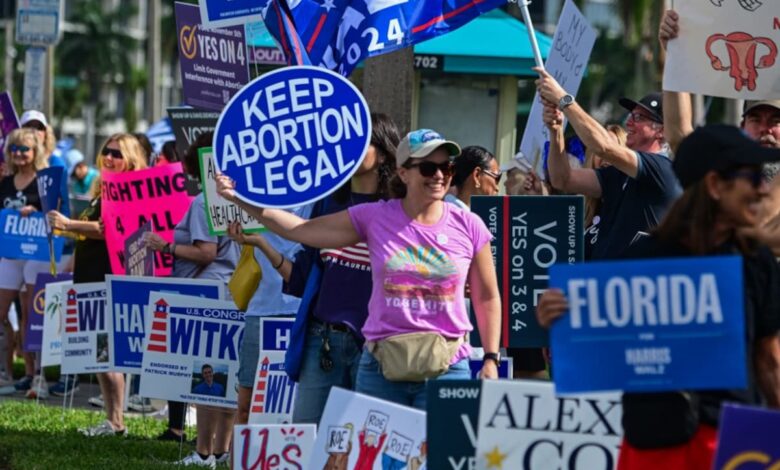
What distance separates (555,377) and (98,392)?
31.0 feet

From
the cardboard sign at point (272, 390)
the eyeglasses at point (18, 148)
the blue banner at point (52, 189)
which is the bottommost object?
the cardboard sign at point (272, 390)

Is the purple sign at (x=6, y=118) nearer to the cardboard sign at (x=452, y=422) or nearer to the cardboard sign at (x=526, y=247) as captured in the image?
the cardboard sign at (x=526, y=247)

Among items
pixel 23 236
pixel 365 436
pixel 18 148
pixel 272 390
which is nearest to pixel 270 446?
pixel 365 436

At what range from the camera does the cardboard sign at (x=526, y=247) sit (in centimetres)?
766

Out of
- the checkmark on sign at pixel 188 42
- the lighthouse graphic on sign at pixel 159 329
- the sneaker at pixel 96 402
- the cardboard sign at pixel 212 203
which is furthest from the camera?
the sneaker at pixel 96 402

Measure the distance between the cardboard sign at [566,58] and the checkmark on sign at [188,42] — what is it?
11.4 feet

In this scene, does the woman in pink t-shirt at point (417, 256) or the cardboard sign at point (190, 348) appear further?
the cardboard sign at point (190, 348)

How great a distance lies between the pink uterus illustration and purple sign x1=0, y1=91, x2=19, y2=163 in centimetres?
894

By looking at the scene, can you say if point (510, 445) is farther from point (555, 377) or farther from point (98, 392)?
point (98, 392)

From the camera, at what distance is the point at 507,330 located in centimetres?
766

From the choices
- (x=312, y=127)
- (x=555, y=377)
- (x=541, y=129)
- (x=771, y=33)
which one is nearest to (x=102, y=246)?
(x=541, y=129)

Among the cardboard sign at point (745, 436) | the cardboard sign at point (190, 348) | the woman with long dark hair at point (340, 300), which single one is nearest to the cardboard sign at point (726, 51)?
the woman with long dark hair at point (340, 300)

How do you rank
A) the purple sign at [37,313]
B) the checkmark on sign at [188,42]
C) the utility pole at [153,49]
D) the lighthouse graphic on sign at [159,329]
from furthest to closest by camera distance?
1. the utility pole at [153,49]
2. the purple sign at [37,313]
3. the checkmark on sign at [188,42]
4. the lighthouse graphic on sign at [159,329]

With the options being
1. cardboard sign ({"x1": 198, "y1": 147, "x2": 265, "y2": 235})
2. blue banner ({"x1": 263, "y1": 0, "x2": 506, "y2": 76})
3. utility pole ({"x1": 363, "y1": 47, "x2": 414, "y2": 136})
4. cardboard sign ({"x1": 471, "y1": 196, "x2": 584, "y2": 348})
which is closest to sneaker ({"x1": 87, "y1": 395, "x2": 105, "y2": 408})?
utility pole ({"x1": 363, "y1": 47, "x2": 414, "y2": 136})
